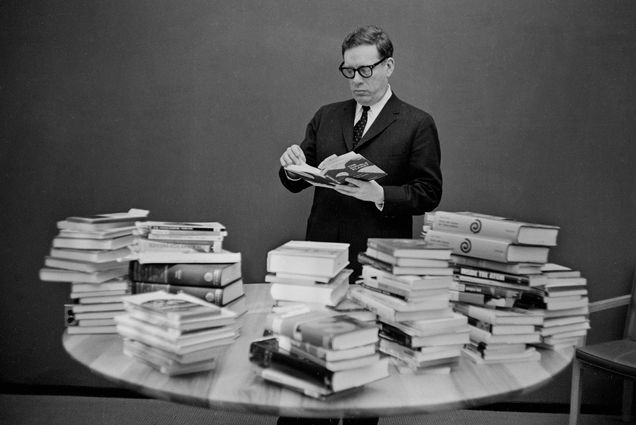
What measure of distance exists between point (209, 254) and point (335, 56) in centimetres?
182

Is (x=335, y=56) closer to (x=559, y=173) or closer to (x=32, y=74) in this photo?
(x=559, y=173)

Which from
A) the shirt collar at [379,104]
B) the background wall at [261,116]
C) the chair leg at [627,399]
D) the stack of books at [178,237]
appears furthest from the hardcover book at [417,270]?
the chair leg at [627,399]

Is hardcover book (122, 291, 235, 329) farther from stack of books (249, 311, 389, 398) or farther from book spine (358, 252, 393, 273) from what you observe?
book spine (358, 252, 393, 273)

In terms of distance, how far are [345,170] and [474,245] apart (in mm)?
492

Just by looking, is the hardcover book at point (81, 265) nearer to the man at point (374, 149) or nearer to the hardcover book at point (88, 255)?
the hardcover book at point (88, 255)

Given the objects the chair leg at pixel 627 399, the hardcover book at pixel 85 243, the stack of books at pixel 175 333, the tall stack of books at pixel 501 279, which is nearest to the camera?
the stack of books at pixel 175 333

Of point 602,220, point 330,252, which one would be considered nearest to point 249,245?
point 330,252

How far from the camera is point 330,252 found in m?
1.59

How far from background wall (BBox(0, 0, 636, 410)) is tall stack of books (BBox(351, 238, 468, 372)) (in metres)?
1.70

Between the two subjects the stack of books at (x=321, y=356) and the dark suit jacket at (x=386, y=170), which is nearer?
the stack of books at (x=321, y=356)

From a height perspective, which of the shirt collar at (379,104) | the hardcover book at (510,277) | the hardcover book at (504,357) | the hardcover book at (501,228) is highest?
the shirt collar at (379,104)

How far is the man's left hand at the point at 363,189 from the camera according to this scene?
2002 mm

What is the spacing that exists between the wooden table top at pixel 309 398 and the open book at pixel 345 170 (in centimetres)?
65

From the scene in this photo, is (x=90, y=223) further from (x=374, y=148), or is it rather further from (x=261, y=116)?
(x=261, y=116)
